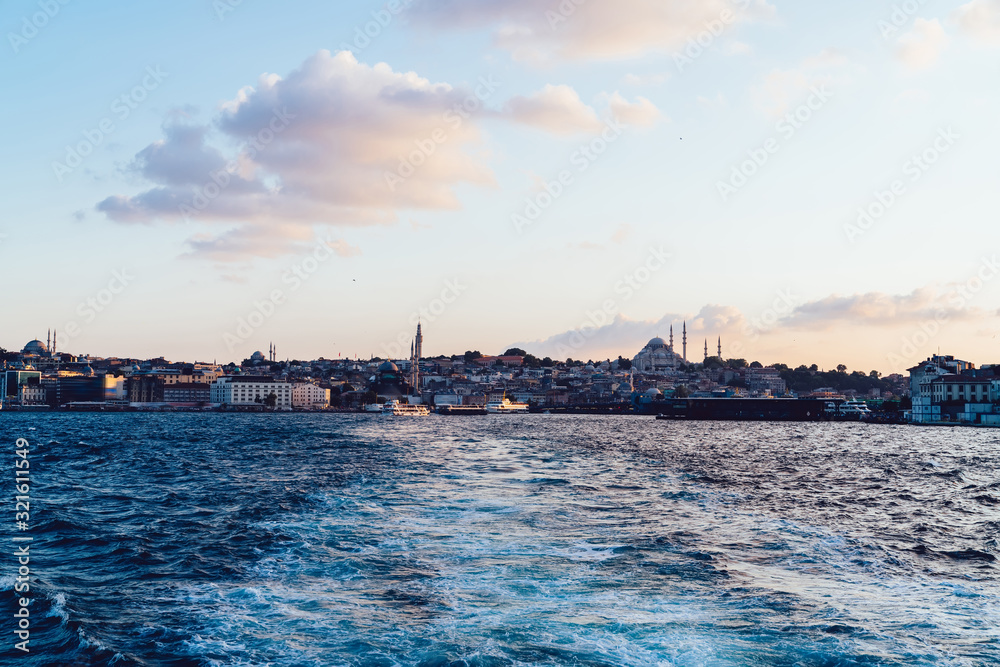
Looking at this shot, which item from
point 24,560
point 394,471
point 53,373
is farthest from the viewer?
point 53,373

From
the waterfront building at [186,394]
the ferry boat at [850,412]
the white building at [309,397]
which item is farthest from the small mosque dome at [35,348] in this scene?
the ferry boat at [850,412]

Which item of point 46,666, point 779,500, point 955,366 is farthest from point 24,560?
point 955,366

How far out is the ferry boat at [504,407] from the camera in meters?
167

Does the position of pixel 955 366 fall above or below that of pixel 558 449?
above

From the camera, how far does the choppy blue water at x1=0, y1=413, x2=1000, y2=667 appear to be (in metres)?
9.94

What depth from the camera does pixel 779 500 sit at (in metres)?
23.5

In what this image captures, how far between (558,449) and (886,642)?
122 feet

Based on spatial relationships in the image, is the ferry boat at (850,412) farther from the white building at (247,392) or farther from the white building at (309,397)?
the white building at (247,392)

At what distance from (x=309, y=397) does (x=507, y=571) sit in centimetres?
16432

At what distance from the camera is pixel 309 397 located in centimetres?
17250

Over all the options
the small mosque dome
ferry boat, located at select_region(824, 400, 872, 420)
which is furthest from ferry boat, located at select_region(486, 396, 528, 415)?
the small mosque dome

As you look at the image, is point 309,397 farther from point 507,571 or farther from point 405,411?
point 507,571

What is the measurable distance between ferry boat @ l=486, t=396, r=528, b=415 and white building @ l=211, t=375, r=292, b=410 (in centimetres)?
4178

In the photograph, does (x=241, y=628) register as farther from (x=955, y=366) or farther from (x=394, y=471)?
(x=955, y=366)
